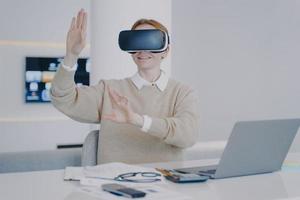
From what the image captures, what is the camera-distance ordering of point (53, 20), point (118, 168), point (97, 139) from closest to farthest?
point (118, 168), point (97, 139), point (53, 20)

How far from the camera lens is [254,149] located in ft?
6.17

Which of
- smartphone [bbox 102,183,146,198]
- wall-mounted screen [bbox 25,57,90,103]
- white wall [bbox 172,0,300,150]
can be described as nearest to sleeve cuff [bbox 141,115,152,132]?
smartphone [bbox 102,183,146,198]

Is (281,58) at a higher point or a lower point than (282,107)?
higher

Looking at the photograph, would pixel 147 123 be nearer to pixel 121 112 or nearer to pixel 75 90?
pixel 121 112

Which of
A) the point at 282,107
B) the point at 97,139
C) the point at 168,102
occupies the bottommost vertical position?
the point at 282,107

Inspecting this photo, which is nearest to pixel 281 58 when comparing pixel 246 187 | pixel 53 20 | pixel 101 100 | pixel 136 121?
pixel 53 20

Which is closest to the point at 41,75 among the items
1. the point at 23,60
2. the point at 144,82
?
the point at 23,60

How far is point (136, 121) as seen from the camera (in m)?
2.21

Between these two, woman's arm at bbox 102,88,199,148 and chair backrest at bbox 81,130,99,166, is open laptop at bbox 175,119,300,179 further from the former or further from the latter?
chair backrest at bbox 81,130,99,166

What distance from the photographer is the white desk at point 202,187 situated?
1534mm

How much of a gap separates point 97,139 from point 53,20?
4245 mm

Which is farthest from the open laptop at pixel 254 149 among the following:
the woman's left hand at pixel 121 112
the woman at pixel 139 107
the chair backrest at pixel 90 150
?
the chair backrest at pixel 90 150

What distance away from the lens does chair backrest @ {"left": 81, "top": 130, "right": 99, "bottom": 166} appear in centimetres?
250

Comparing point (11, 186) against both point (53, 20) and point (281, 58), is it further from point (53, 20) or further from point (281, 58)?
point (53, 20)
